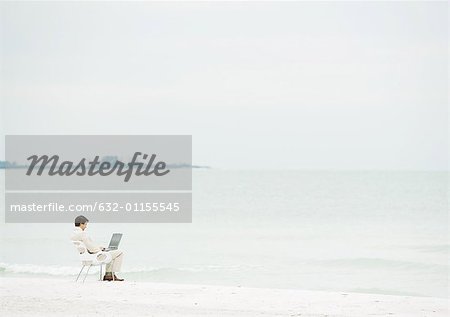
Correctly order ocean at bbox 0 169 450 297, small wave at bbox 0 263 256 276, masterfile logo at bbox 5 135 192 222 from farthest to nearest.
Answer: masterfile logo at bbox 5 135 192 222 → ocean at bbox 0 169 450 297 → small wave at bbox 0 263 256 276

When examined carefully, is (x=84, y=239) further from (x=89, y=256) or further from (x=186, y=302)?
(x=186, y=302)

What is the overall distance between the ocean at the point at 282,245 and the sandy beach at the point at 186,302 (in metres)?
4.90

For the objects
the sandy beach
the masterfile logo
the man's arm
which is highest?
the masterfile logo

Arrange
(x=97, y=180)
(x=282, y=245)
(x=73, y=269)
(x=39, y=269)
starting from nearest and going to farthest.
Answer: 1. (x=39, y=269)
2. (x=73, y=269)
3. (x=282, y=245)
4. (x=97, y=180)

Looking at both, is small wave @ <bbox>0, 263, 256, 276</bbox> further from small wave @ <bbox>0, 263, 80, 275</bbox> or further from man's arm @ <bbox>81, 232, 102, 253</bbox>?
man's arm @ <bbox>81, 232, 102, 253</bbox>

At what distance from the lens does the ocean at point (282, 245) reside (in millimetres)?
16375

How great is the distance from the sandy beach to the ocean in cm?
490

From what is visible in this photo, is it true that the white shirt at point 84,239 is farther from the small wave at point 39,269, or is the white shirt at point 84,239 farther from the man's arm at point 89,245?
the small wave at point 39,269

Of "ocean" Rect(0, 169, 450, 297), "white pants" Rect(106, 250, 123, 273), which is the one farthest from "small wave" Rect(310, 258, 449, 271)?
"white pants" Rect(106, 250, 123, 273)

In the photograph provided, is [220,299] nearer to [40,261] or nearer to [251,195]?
[40,261]

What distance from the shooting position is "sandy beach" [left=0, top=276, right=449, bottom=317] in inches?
317

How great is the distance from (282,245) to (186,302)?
15401 mm

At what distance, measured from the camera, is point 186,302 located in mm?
8625

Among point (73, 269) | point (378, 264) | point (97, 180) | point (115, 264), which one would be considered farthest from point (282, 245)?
point (97, 180)
